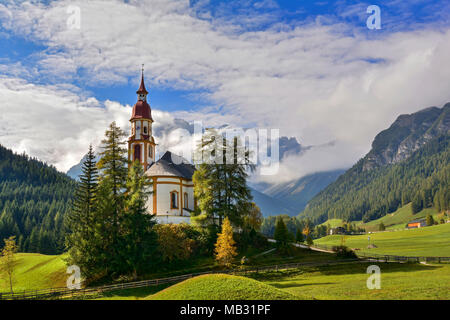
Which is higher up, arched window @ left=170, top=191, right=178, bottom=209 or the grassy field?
arched window @ left=170, top=191, right=178, bottom=209

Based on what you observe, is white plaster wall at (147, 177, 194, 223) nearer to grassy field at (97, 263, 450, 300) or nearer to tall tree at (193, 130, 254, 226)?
tall tree at (193, 130, 254, 226)

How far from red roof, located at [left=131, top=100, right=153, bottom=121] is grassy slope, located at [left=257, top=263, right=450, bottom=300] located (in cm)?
3865

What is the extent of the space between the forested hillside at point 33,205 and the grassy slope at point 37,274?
2859 cm

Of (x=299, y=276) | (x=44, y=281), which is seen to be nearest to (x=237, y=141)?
(x=299, y=276)

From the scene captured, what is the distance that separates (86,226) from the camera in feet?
170

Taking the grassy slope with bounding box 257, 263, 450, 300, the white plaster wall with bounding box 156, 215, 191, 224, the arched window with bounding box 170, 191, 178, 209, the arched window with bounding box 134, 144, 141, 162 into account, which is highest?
the arched window with bounding box 134, 144, 141, 162

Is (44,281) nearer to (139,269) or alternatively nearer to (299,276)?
(139,269)

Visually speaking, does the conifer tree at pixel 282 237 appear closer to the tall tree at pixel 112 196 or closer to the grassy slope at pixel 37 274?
the tall tree at pixel 112 196

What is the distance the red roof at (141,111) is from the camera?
2936 inches

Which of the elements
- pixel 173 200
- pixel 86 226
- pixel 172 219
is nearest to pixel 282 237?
pixel 172 219

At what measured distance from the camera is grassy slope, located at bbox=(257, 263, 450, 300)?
30844 mm

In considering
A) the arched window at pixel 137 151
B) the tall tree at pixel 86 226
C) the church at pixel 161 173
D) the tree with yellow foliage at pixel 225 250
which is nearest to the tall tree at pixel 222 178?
the tree with yellow foliage at pixel 225 250

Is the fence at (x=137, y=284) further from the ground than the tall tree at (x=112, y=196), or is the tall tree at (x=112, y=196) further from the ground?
the tall tree at (x=112, y=196)

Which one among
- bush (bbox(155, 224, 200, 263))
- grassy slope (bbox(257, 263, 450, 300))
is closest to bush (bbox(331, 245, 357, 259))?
grassy slope (bbox(257, 263, 450, 300))
